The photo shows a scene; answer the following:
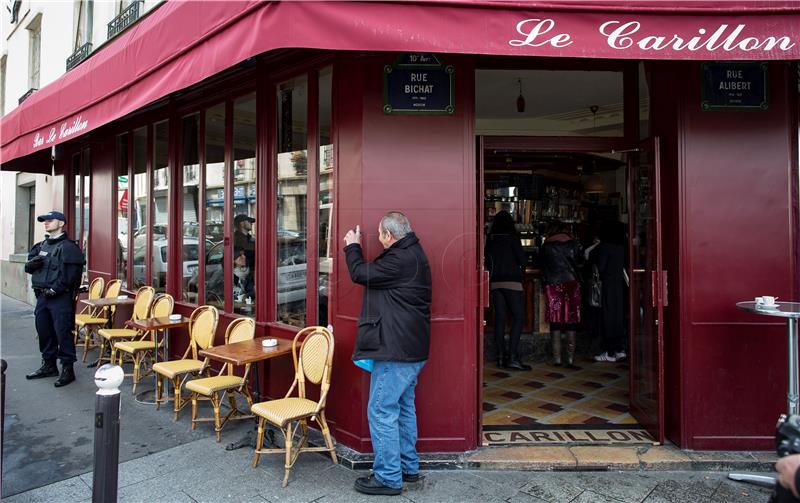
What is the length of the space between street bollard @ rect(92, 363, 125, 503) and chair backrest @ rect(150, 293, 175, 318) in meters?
3.55

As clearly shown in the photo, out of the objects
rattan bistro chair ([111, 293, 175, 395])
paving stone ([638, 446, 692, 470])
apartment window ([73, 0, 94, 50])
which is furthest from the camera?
apartment window ([73, 0, 94, 50])

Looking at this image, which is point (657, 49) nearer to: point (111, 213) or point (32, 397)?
point (32, 397)

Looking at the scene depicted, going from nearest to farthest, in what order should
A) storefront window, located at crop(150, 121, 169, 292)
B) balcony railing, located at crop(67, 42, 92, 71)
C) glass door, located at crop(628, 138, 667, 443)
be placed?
glass door, located at crop(628, 138, 667, 443), storefront window, located at crop(150, 121, 169, 292), balcony railing, located at crop(67, 42, 92, 71)

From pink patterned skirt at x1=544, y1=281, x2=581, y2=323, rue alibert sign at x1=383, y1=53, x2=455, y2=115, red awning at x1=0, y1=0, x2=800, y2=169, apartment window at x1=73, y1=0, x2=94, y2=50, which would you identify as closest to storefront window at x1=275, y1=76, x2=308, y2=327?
rue alibert sign at x1=383, y1=53, x2=455, y2=115

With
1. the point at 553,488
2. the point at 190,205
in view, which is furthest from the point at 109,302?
the point at 553,488

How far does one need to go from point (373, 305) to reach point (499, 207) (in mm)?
6210

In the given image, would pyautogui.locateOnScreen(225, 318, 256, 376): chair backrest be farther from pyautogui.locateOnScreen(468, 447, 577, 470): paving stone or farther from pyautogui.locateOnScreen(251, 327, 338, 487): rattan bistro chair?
pyautogui.locateOnScreen(468, 447, 577, 470): paving stone

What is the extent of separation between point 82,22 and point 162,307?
22.1 feet

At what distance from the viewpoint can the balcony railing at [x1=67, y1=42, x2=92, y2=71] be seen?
8.94 metres

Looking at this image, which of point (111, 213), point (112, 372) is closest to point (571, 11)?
point (112, 372)

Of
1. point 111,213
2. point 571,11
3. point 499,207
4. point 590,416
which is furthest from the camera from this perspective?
point 499,207

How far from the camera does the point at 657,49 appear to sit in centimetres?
312

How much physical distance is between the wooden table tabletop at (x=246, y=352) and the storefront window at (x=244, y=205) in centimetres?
98

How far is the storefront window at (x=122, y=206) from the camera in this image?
7.63m
